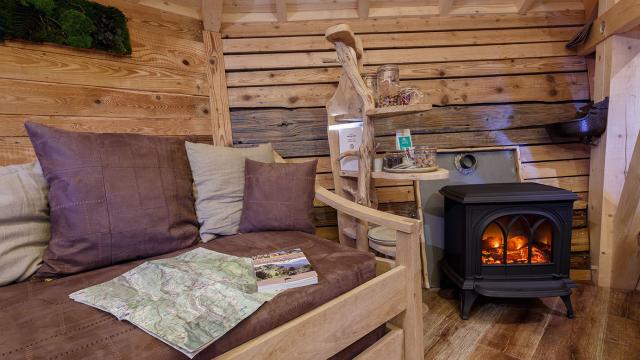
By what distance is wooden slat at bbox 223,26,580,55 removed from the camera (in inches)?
80.4

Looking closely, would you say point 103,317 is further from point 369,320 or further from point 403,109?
point 403,109

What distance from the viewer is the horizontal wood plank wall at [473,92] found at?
2078 millimetres

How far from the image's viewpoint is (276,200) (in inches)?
57.0

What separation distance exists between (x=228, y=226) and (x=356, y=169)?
737 mm

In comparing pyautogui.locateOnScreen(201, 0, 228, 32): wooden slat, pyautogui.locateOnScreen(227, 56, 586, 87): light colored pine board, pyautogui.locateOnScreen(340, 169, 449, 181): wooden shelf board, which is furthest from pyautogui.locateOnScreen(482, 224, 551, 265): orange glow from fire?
pyautogui.locateOnScreen(201, 0, 228, 32): wooden slat

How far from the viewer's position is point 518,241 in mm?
1687

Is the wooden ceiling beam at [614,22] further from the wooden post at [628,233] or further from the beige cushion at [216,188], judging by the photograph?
the beige cushion at [216,188]

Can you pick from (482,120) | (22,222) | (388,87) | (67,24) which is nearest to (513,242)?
(482,120)

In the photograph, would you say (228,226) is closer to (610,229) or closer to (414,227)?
(414,227)

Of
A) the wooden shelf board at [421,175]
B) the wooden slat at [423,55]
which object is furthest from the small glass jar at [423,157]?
the wooden slat at [423,55]

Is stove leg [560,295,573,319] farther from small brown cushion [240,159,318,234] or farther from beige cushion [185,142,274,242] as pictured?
beige cushion [185,142,274,242]

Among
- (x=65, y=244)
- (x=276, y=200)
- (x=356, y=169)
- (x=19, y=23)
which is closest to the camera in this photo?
(x=65, y=244)

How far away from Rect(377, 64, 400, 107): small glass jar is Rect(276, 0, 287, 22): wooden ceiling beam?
34.2 inches

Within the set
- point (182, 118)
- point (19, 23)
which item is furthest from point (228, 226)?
point (19, 23)
